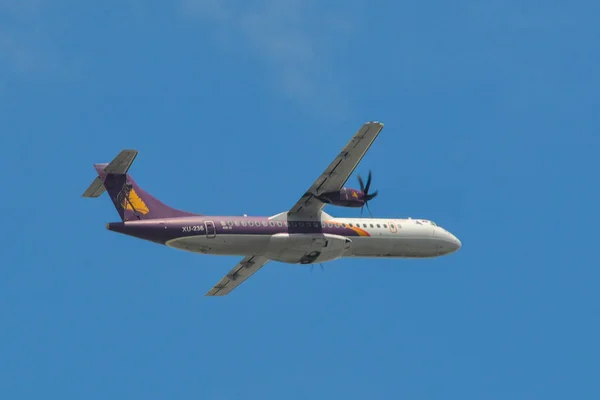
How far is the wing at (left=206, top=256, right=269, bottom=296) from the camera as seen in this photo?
7338 cm

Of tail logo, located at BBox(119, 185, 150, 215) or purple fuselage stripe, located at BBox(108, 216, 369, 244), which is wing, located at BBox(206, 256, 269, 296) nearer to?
purple fuselage stripe, located at BBox(108, 216, 369, 244)

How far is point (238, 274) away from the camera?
74688mm

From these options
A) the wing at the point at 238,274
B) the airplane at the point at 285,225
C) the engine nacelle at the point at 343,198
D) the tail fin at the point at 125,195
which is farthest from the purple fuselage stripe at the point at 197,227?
the wing at the point at 238,274

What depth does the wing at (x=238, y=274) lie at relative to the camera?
73375 millimetres

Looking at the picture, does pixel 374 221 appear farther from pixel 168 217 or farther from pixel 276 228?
pixel 168 217

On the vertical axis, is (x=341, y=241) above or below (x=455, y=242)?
below

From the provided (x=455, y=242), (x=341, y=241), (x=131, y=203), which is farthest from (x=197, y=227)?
(x=455, y=242)

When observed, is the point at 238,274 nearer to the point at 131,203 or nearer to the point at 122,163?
the point at 131,203

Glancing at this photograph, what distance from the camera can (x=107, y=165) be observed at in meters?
66.4

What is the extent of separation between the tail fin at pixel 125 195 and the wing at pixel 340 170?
253 inches

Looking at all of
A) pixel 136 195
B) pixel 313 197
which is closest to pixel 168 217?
pixel 136 195

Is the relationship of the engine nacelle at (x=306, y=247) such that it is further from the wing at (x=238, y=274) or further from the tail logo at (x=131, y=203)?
the tail logo at (x=131, y=203)

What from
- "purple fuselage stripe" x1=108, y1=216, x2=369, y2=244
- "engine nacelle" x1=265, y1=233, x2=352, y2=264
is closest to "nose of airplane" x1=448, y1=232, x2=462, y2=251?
"engine nacelle" x1=265, y1=233, x2=352, y2=264

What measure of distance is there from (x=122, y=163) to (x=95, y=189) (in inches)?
90.8
